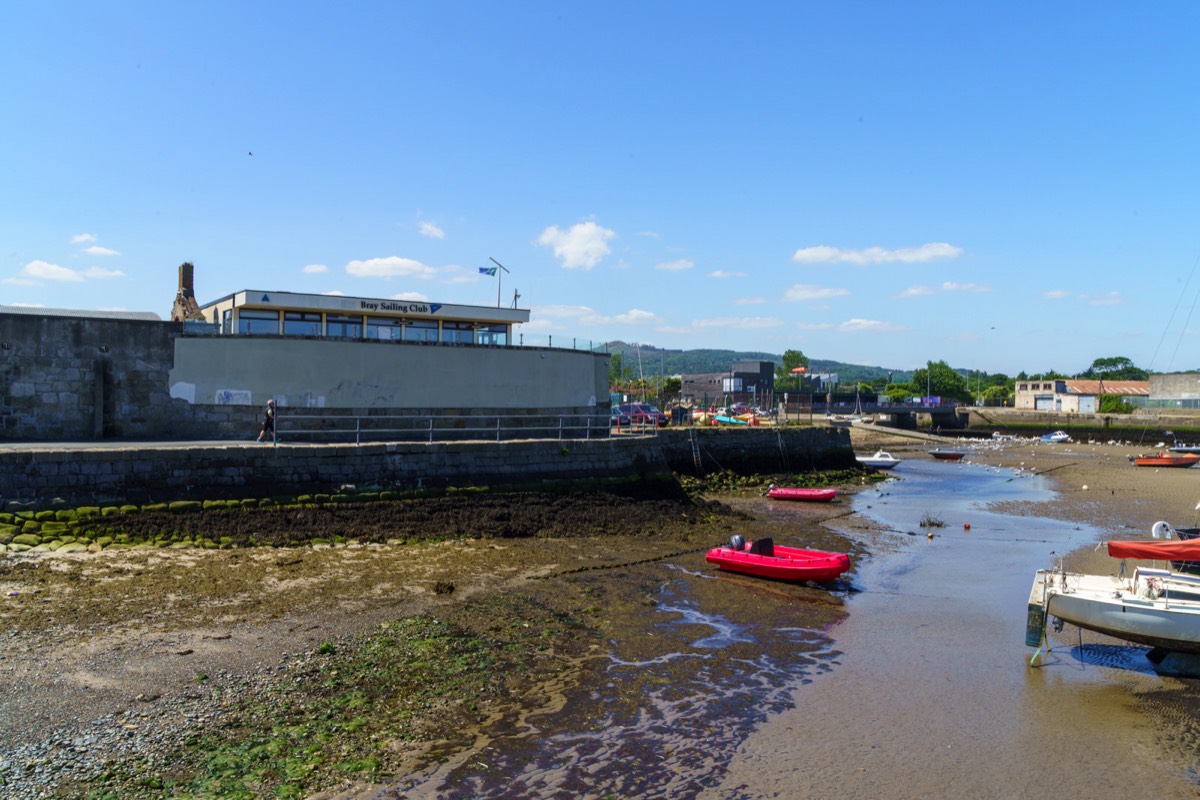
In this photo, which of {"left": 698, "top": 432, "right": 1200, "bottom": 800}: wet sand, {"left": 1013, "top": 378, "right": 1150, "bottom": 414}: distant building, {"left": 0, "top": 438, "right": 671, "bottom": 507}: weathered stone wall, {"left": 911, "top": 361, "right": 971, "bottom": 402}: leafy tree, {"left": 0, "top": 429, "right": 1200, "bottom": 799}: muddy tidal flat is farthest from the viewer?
{"left": 911, "top": 361, "right": 971, "bottom": 402}: leafy tree

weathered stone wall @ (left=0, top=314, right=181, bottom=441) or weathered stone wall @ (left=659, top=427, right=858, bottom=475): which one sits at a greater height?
weathered stone wall @ (left=0, top=314, right=181, bottom=441)

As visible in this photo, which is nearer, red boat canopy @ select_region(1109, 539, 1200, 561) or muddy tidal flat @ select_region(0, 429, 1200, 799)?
muddy tidal flat @ select_region(0, 429, 1200, 799)

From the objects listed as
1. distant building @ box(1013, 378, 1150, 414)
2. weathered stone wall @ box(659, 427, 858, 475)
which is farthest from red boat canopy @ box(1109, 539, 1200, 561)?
distant building @ box(1013, 378, 1150, 414)

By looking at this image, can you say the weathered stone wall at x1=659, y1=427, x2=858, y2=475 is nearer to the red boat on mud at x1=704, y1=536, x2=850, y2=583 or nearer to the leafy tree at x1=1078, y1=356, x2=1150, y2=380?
the red boat on mud at x1=704, y1=536, x2=850, y2=583

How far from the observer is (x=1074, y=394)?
99312 mm

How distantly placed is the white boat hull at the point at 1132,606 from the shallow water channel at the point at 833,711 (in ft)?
2.15

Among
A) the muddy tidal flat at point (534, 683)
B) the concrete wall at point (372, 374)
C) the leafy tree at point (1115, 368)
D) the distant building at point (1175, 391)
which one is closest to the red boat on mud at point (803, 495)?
the concrete wall at point (372, 374)

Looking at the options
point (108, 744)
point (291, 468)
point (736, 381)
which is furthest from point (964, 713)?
point (736, 381)

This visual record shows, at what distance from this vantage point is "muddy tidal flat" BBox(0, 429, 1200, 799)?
8719 millimetres

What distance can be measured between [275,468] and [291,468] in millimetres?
375

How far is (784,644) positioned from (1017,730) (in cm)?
387

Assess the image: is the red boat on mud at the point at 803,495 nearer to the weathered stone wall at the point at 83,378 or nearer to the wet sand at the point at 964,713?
the wet sand at the point at 964,713

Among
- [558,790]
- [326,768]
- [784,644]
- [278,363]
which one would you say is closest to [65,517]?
[278,363]

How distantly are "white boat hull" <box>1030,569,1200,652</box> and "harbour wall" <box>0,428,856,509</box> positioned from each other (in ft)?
45.7
